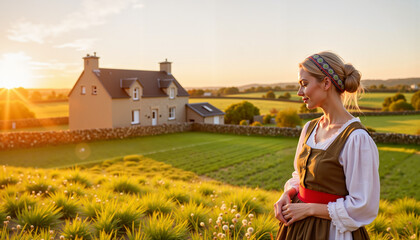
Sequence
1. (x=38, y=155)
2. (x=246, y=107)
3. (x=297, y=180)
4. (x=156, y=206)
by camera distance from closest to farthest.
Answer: (x=297, y=180)
(x=156, y=206)
(x=38, y=155)
(x=246, y=107)

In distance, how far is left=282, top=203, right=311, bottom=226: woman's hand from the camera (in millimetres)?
2742

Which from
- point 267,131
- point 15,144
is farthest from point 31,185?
point 267,131

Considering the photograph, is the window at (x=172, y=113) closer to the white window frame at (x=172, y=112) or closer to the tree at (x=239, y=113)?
the white window frame at (x=172, y=112)

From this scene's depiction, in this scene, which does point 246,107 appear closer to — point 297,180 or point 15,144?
point 15,144

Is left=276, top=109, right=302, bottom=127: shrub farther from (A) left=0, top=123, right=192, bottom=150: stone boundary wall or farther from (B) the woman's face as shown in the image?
(B) the woman's face

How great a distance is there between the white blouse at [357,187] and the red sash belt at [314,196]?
0.10 metres

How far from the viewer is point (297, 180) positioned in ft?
10.5

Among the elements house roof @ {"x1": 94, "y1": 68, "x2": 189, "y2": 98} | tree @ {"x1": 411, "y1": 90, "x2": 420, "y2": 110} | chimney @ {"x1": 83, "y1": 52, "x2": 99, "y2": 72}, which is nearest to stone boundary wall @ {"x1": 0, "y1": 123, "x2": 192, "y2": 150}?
house roof @ {"x1": 94, "y1": 68, "x2": 189, "y2": 98}

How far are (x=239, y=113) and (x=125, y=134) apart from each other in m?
22.0

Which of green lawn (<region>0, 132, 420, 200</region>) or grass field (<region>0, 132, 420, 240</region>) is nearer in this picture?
grass field (<region>0, 132, 420, 240</region>)

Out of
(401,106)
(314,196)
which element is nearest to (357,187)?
(314,196)

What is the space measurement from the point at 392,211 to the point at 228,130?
2708 centimetres

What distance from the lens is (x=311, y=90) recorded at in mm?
2758

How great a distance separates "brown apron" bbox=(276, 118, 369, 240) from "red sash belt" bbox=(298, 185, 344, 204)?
0.13 ft
